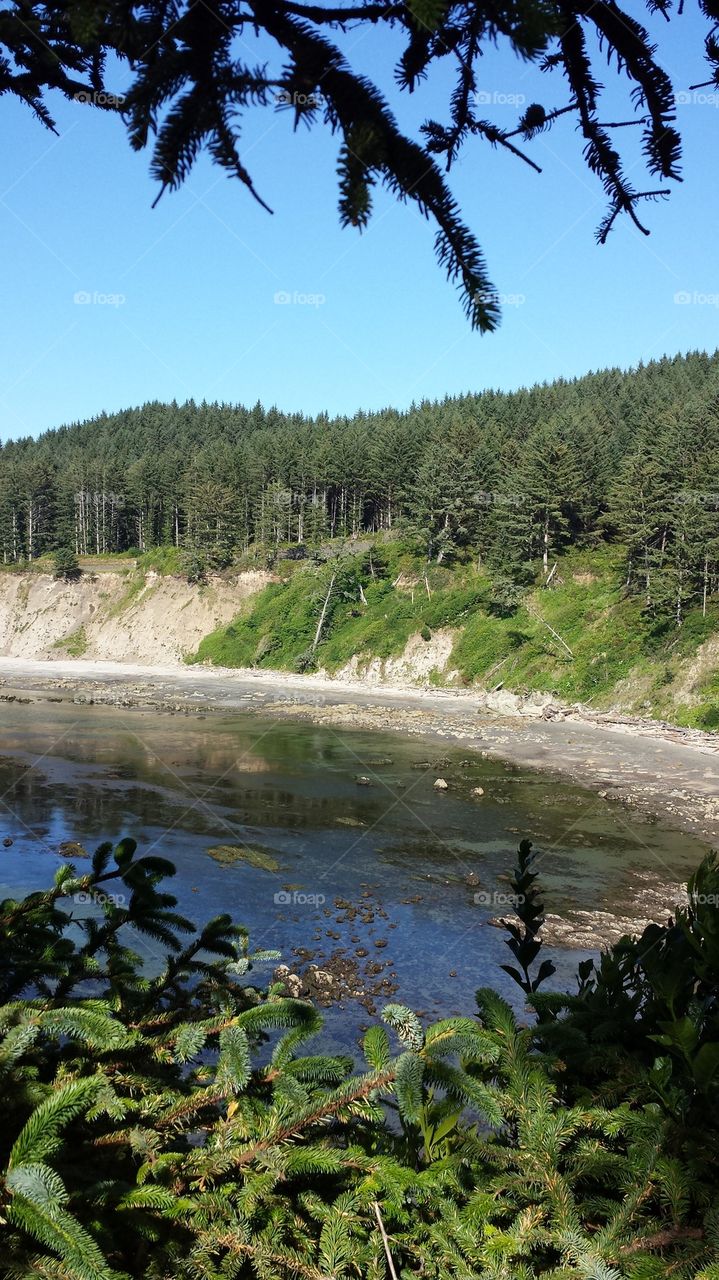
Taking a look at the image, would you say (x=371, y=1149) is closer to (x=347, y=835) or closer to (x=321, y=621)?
(x=347, y=835)

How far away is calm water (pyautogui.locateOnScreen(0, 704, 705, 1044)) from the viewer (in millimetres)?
14266

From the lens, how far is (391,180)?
2.07 meters

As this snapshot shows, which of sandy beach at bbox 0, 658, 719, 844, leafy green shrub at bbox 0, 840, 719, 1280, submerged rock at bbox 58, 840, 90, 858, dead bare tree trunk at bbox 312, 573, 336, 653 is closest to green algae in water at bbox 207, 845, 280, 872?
submerged rock at bbox 58, 840, 90, 858

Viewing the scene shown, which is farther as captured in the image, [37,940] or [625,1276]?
[37,940]

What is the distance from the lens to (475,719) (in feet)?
144

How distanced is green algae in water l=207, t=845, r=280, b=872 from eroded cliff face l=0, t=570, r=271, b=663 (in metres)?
59.4

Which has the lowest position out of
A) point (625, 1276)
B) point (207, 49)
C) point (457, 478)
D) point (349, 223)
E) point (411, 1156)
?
point (411, 1156)

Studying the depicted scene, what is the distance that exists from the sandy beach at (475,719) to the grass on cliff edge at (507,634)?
99.5 inches

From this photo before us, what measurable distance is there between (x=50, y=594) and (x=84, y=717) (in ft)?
172

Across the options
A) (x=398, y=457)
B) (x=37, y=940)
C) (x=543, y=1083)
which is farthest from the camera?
(x=398, y=457)

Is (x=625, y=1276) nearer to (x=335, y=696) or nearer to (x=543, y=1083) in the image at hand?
(x=543, y=1083)

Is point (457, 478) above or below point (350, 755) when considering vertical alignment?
above

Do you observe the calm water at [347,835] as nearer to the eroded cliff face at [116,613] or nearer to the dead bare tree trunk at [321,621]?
the dead bare tree trunk at [321,621]

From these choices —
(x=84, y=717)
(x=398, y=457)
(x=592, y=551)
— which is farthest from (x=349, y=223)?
(x=398, y=457)
